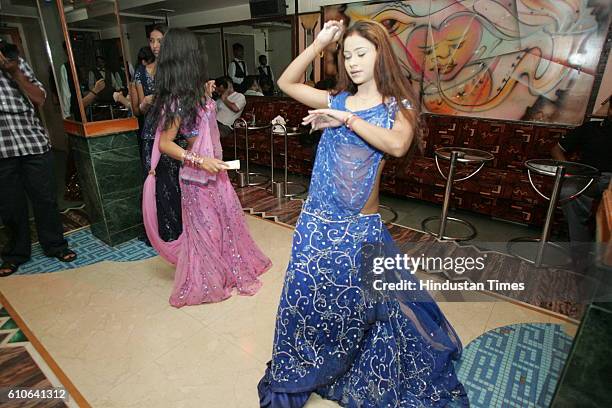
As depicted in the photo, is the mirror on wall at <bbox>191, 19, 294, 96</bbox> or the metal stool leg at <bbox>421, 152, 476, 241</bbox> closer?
the metal stool leg at <bbox>421, 152, 476, 241</bbox>

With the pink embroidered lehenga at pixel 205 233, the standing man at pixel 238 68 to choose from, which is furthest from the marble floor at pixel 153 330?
the standing man at pixel 238 68

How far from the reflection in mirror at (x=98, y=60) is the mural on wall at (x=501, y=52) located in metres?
2.94

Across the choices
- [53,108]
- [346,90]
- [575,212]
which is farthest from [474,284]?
[53,108]

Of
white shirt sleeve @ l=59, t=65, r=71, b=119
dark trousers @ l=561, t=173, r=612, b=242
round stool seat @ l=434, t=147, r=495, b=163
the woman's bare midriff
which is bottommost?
dark trousers @ l=561, t=173, r=612, b=242

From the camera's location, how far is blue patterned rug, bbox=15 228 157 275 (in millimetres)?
2684

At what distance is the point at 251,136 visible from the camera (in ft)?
18.6

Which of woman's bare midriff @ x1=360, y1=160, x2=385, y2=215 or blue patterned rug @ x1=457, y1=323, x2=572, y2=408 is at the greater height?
woman's bare midriff @ x1=360, y1=160, x2=385, y2=215

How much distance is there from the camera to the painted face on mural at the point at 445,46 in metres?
3.83

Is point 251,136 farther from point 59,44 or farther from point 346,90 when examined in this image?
point 346,90

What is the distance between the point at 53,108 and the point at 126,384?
651cm

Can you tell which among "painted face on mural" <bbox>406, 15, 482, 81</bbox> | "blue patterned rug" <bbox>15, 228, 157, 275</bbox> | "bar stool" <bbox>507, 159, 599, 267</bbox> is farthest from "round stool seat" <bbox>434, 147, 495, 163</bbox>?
"blue patterned rug" <bbox>15, 228, 157, 275</bbox>

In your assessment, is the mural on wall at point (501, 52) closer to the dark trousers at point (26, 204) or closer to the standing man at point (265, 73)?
the standing man at point (265, 73)

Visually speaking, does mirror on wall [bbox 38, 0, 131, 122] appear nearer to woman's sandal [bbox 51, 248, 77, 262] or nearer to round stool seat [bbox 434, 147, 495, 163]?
woman's sandal [bbox 51, 248, 77, 262]

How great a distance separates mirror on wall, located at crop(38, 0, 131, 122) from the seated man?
3713mm
